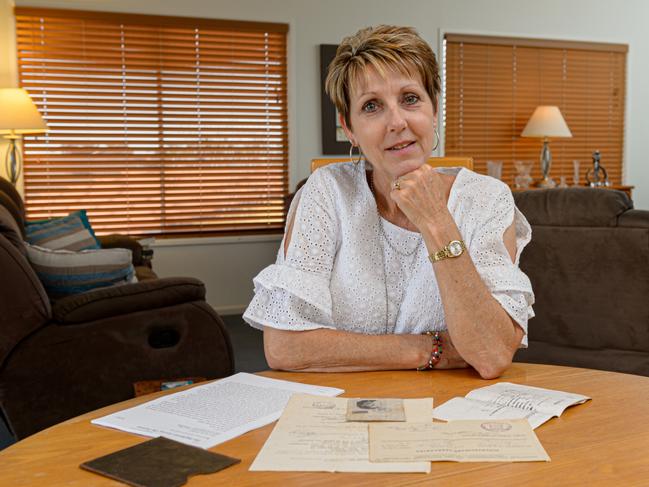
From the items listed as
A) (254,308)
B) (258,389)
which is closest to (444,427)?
(258,389)

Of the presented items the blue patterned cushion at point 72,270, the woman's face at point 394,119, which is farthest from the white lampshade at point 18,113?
the woman's face at point 394,119

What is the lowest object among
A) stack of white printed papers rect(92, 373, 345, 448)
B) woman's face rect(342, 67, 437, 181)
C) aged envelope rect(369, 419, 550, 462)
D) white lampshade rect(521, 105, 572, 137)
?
stack of white printed papers rect(92, 373, 345, 448)

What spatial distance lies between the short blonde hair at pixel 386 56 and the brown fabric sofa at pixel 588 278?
0.97 meters

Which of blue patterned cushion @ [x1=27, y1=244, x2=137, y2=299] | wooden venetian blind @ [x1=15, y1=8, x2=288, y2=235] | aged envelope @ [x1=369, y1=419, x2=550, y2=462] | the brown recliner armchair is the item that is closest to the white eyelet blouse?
aged envelope @ [x1=369, y1=419, x2=550, y2=462]

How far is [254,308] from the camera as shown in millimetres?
1493

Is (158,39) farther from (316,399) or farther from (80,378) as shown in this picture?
(316,399)

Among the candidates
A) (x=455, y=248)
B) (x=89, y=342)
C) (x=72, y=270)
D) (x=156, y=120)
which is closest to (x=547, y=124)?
(x=156, y=120)

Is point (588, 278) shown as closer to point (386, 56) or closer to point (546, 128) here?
point (386, 56)

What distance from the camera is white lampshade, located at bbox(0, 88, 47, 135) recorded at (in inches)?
175

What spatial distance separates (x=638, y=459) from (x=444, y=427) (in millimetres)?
246

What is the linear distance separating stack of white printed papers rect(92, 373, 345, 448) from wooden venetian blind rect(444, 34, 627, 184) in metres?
5.27

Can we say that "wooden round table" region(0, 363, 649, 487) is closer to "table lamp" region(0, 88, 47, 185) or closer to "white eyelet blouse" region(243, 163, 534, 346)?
"white eyelet blouse" region(243, 163, 534, 346)

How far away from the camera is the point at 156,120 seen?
539 centimetres

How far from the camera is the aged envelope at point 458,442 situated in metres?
0.91
